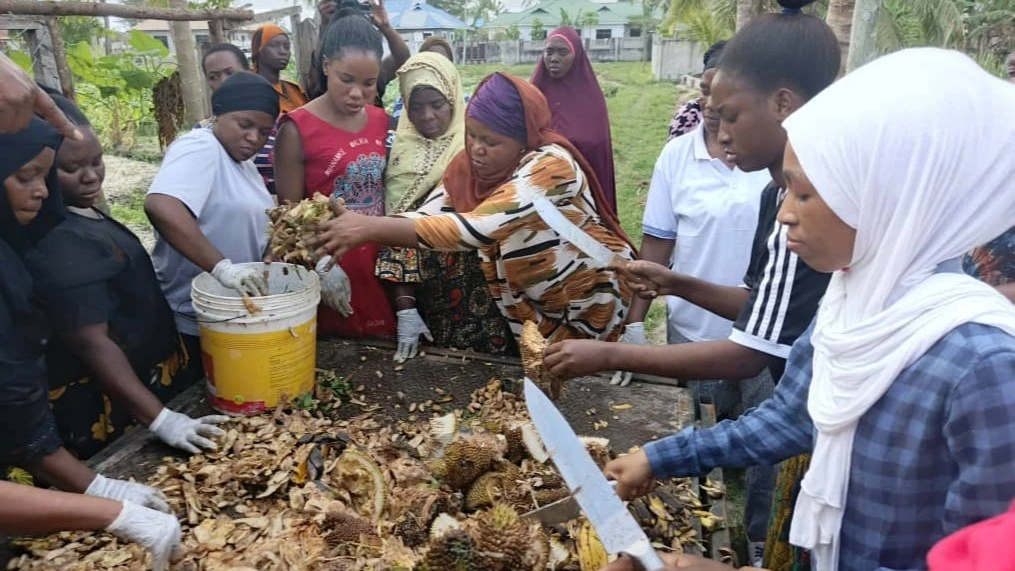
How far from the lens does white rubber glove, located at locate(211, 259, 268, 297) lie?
294 centimetres

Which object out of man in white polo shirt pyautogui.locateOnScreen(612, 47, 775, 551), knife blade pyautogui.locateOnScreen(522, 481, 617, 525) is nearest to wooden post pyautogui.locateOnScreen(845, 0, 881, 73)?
man in white polo shirt pyautogui.locateOnScreen(612, 47, 775, 551)

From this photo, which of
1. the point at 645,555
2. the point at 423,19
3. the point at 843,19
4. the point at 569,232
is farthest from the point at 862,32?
the point at 423,19

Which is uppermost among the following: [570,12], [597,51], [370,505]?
[570,12]

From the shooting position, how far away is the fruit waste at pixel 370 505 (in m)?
2.01

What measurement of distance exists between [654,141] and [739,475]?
1216 centimetres

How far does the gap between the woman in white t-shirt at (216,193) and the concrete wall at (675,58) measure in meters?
30.3

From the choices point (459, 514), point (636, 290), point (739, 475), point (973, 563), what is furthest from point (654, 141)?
point (973, 563)

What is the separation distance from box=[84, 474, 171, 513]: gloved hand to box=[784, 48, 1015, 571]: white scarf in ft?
6.71

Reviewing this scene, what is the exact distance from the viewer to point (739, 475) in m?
4.46

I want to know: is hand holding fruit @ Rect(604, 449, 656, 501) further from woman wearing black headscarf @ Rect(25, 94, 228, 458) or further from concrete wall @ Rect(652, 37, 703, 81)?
concrete wall @ Rect(652, 37, 703, 81)

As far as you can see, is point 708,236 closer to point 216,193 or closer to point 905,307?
point 905,307

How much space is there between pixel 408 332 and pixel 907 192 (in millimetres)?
2671

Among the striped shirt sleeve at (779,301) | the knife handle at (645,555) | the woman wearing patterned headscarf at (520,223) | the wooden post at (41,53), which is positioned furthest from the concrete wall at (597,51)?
the knife handle at (645,555)

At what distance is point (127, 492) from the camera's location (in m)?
2.26
